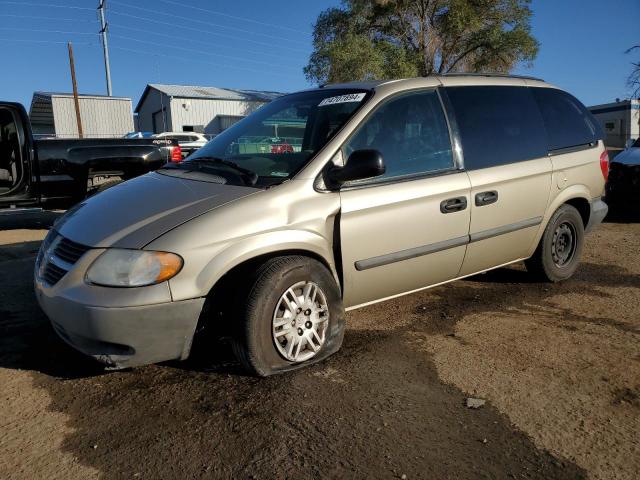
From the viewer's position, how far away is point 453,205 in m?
3.68

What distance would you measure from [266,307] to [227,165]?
118 cm

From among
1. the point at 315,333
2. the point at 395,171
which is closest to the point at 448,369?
the point at 315,333

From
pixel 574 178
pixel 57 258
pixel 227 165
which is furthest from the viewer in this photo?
pixel 574 178

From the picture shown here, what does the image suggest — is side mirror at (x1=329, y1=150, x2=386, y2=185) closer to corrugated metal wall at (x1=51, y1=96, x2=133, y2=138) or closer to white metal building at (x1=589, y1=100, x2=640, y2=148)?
corrugated metal wall at (x1=51, y1=96, x2=133, y2=138)

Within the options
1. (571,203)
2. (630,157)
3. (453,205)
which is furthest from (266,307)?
(630,157)

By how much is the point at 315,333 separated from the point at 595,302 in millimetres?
2636

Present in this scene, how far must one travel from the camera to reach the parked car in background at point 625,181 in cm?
828

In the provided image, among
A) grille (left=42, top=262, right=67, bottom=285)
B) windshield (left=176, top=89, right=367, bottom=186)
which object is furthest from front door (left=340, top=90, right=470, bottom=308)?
grille (left=42, top=262, right=67, bottom=285)

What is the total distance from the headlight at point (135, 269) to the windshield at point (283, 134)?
0.79 m

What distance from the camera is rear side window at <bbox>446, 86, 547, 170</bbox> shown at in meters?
3.92

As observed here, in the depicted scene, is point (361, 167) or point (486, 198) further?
point (486, 198)

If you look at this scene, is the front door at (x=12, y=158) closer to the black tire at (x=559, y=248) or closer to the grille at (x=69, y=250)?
the grille at (x=69, y=250)

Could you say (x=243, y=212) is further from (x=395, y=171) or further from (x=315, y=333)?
(x=395, y=171)

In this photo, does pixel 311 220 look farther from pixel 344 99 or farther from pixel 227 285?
pixel 344 99
